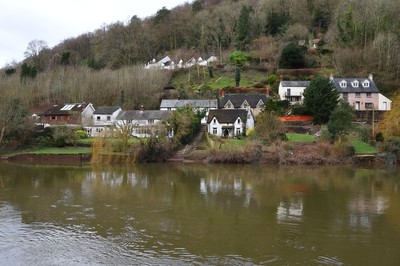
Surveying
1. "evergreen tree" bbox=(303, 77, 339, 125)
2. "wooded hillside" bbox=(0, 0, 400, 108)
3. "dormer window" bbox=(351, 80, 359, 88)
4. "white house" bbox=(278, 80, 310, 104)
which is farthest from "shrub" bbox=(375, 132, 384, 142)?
"wooded hillside" bbox=(0, 0, 400, 108)

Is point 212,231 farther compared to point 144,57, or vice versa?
point 144,57

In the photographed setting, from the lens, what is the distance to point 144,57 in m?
90.0

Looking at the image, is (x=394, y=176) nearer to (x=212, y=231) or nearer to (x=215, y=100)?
(x=212, y=231)

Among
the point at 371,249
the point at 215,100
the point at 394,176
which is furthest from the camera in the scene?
the point at 215,100

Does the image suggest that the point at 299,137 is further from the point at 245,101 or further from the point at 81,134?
the point at 81,134

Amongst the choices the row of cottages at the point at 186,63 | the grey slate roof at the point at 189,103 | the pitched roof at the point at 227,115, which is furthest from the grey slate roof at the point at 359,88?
the row of cottages at the point at 186,63

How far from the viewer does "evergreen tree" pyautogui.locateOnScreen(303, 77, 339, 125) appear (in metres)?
51.0

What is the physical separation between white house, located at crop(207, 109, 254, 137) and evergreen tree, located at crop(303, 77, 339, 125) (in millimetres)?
8376

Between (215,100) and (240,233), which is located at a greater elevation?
(215,100)

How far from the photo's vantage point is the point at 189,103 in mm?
61656

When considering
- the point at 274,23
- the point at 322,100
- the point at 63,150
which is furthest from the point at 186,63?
the point at 63,150

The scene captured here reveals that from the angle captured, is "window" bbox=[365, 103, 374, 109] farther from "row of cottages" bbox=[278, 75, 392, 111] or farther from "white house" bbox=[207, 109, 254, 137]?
"white house" bbox=[207, 109, 254, 137]

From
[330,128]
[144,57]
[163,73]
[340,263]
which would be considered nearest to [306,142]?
[330,128]

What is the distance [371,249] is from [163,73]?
62344 millimetres
